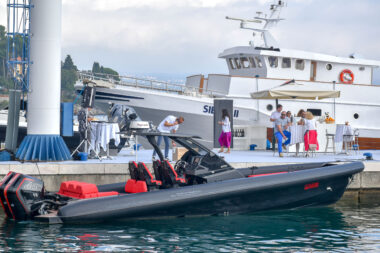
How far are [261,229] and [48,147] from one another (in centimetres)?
583

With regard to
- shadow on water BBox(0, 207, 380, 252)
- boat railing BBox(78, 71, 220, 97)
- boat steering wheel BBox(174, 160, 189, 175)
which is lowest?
shadow on water BBox(0, 207, 380, 252)

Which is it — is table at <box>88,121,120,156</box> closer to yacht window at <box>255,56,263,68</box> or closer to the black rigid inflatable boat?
the black rigid inflatable boat

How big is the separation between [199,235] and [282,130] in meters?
8.18

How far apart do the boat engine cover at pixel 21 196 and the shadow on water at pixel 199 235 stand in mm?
197

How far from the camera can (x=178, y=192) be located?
34.2 feet

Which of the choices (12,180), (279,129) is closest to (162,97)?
(279,129)

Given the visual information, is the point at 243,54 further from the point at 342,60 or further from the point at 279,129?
the point at 279,129

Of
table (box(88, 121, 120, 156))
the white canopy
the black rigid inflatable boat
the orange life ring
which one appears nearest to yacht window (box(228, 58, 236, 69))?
the orange life ring

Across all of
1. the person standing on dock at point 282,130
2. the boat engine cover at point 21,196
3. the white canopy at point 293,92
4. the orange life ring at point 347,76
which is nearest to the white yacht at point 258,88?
the orange life ring at point 347,76

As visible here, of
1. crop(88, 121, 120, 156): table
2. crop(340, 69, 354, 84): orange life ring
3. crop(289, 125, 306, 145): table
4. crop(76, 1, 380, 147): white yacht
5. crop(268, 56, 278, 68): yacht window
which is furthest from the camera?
crop(340, 69, 354, 84): orange life ring

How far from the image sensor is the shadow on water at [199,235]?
8.76m

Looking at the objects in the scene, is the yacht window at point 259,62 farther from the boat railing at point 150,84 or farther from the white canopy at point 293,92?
the white canopy at point 293,92

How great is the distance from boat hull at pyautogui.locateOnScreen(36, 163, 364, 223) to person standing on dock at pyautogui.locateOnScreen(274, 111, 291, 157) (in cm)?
463

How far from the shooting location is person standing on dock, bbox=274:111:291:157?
1680cm
